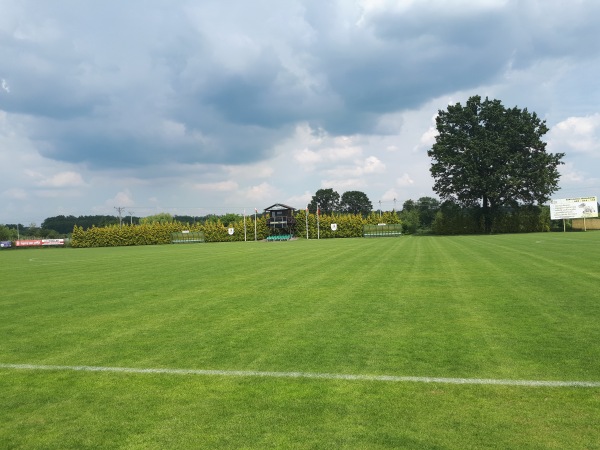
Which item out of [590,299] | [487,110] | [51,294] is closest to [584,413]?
[590,299]

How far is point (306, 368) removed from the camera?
550 cm

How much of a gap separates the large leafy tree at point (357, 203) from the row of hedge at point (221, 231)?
61910 mm

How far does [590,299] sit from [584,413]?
6424 millimetres

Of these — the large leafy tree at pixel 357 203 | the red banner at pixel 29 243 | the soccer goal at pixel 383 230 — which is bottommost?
the red banner at pixel 29 243

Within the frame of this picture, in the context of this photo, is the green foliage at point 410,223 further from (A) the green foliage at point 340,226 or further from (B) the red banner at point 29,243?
(B) the red banner at point 29,243

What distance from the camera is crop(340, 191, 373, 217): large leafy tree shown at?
139 metres

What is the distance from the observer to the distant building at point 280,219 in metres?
76.2

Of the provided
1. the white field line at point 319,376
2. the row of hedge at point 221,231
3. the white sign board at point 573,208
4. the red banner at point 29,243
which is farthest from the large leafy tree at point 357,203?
the white field line at point 319,376

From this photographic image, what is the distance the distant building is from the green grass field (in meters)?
64.6

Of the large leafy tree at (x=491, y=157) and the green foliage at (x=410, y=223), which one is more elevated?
the large leafy tree at (x=491, y=157)

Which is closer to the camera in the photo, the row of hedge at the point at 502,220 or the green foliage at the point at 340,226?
the row of hedge at the point at 502,220

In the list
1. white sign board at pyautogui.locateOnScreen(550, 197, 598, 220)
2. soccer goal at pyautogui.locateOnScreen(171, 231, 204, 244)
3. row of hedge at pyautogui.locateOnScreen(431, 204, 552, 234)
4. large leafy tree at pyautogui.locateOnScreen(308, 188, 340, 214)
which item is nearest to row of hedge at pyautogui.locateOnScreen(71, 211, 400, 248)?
soccer goal at pyautogui.locateOnScreen(171, 231, 204, 244)

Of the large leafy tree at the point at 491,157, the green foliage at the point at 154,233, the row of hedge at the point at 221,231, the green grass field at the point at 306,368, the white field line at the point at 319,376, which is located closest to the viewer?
the green grass field at the point at 306,368

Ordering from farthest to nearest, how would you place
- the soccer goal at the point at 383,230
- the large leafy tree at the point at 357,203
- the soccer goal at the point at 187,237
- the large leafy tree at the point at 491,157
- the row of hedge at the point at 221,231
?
the large leafy tree at the point at 357,203 < the soccer goal at the point at 187,237 < the row of hedge at the point at 221,231 < the soccer goal at the point at 383,230 < the large leafy tree at the point at 491,157
